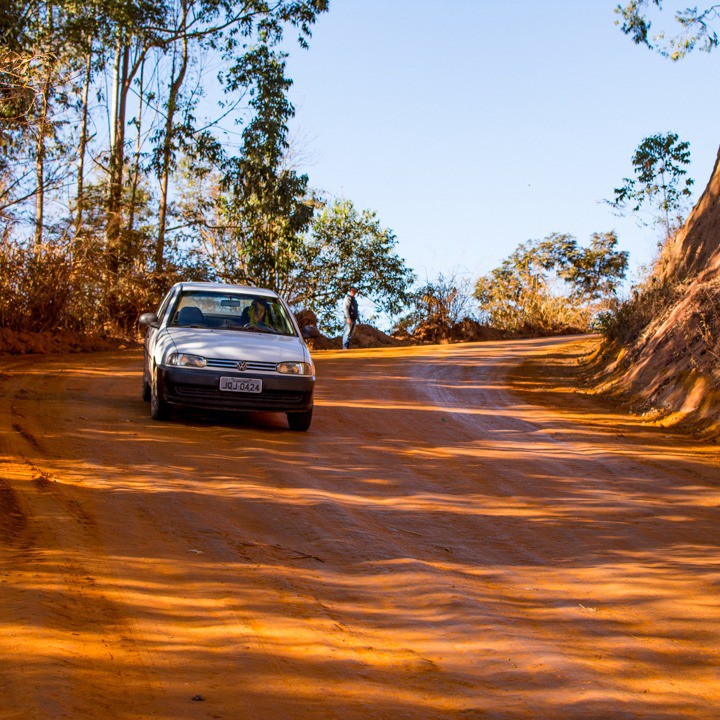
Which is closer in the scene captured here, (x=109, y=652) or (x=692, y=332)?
(x=109, y=652)

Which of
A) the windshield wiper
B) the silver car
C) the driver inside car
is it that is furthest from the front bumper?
the driver inside car

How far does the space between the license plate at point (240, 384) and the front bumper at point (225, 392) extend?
0.13ft

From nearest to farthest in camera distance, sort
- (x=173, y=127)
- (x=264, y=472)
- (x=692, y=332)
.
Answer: (x=264, y=472)
(x=692, y=332)
(x=173, y=127)

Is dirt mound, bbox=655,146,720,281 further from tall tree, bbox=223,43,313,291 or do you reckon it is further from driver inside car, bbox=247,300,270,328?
tall tree, bbox=223,43,313,291

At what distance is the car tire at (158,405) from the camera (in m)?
11.3

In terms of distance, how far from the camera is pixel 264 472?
29.3 feet

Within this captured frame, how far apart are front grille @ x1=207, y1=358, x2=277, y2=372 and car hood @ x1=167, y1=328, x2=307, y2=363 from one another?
4 centimetres

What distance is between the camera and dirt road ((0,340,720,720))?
4.18m

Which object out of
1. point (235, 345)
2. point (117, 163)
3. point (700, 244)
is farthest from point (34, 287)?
point (700, 244)

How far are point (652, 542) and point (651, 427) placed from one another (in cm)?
646

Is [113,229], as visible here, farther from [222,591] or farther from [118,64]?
[222,591]

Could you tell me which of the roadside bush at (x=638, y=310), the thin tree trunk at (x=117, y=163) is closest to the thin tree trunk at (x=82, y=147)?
the thin tree trunk at (x=117, y=163)

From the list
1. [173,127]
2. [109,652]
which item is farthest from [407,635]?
[173,127]

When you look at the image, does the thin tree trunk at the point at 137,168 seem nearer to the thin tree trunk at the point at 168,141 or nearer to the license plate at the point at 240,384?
the thin tree trunk at the point at 168,141
